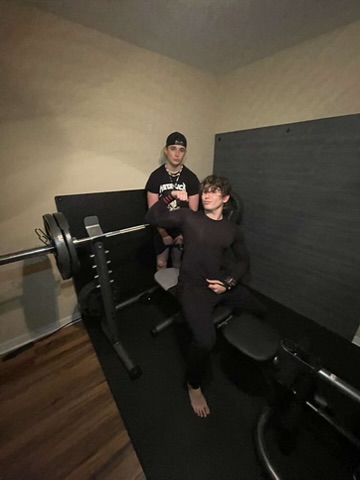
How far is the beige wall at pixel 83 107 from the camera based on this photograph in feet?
4.36

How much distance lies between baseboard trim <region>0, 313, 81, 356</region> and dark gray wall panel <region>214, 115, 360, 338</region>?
209cm

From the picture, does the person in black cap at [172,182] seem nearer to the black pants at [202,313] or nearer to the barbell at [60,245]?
the black pants at [202,313]

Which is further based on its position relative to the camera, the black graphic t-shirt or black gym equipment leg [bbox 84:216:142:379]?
the black graphic t-shirt

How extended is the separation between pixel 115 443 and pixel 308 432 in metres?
1.13

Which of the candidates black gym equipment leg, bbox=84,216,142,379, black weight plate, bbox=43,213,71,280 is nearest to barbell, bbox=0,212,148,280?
black weight plate, bbox=43,213,71,280

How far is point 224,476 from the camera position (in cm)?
101

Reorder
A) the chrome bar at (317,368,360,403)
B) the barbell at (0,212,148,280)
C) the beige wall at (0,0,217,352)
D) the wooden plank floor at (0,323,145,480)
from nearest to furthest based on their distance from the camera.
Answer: the chrome bar at (317,368,360,403) < the wooden plank floor at (0,323,145,480) < the barbell at (0,212,148,280) < the beige wall at (0,0,217,352)

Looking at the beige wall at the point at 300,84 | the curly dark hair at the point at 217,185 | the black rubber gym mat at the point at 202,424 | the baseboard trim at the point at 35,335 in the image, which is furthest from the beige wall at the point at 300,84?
the baseboard trim at the point at 35,335

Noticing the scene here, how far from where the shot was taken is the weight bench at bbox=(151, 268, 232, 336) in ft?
4.48

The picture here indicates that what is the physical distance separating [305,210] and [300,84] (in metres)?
1.08

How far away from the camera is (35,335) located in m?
1.75

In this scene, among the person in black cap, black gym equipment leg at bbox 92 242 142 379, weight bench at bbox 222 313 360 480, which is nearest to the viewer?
weight bench at bbox 222 313 360 480

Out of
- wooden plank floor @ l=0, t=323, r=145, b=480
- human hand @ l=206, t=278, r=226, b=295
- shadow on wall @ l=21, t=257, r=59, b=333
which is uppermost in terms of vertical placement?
human hand @ l=206, t=278, r=226, b=295

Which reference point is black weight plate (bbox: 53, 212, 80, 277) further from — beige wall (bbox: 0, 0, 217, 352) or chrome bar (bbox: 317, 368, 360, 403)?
chrome bar (bbox: 317, 368, 360, 403)
